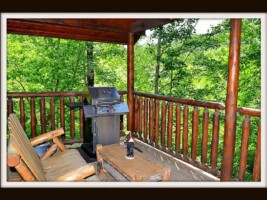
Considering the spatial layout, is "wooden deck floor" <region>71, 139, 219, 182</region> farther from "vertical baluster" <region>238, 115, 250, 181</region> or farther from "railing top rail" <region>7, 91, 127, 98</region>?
"railing top rail" <region>7, 91, 127, 98</region>

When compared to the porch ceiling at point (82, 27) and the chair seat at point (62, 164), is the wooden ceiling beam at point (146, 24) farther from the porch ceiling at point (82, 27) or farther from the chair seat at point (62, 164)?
the chair seat at point (62, 164)

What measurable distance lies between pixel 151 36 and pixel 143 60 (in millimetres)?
2304

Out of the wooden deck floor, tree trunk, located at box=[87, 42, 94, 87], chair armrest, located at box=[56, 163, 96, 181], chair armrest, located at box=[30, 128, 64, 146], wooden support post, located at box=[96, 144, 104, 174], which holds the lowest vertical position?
the wooden deck floor

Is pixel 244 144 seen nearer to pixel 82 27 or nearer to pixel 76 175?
pixel 76 175

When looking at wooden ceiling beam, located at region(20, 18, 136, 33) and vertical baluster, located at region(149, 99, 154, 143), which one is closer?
wooden ceiling beam, located at region(20, 18, 136, 33)

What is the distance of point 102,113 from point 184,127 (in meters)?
1.37

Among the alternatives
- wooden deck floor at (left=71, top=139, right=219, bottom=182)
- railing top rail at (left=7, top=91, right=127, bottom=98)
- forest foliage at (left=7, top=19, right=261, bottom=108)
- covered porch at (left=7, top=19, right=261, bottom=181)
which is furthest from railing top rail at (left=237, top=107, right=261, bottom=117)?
forest foliage at (left=7, top=19, right=261, bottom=108)

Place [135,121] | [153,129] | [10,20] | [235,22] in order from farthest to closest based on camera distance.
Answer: [135,121] → [153,129] → [10,20] → [235,22]

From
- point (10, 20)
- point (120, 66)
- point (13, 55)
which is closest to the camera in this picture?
point (10, 20)

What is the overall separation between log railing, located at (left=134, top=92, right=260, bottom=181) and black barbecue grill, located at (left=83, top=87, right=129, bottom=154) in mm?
845

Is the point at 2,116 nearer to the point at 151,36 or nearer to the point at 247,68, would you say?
the point at 151,36

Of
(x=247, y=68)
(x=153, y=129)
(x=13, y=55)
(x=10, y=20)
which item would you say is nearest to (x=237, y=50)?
(x=153, y=129)

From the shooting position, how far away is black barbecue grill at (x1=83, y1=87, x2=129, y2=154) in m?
3.46

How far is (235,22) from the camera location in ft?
8.00
